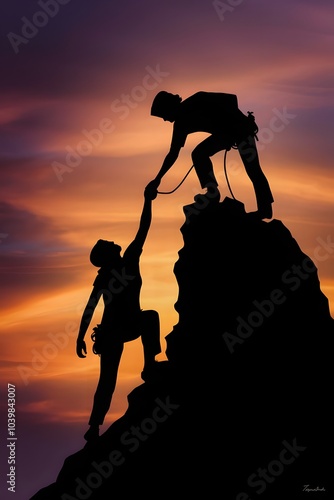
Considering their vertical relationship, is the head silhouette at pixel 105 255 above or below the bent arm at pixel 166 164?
below

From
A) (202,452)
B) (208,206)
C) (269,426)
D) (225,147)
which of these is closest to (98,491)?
(202,452)

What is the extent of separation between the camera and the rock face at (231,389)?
16.8 meters

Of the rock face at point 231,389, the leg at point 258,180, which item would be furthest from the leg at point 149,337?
the leg at point 258,180

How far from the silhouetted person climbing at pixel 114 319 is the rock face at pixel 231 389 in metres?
0.50

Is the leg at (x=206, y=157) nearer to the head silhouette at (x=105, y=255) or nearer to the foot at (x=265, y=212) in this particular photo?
the foot at (x=265, y=212)

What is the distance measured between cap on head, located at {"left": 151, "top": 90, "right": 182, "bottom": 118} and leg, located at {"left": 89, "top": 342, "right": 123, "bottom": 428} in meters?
4.46

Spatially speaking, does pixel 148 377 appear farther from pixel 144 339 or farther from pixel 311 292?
pixel 311 292

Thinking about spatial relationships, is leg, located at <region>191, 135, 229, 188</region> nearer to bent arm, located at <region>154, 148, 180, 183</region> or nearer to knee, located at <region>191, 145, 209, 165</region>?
knee, located at <region>191, 145, 209, 165</region>

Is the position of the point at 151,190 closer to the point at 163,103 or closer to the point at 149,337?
the point at 163,103

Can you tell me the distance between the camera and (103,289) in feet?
60.8

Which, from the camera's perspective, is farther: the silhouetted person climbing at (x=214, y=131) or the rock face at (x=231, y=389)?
the silhouetted person climbing at (x=214, y=131)

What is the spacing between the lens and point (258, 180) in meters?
18.5

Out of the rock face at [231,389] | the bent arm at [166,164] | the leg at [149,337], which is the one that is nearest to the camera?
the rock face at [231,389]

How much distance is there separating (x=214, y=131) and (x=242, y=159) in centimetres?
76
